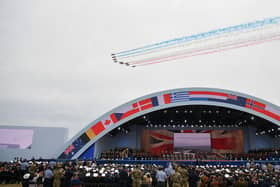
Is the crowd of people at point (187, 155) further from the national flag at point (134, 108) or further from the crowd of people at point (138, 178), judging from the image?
the crowd of people at point (138, 178)

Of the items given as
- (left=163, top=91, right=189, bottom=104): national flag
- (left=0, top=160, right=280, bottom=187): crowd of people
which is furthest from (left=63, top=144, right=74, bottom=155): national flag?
(left=163, top=91, right=189, bottom=104): national flag

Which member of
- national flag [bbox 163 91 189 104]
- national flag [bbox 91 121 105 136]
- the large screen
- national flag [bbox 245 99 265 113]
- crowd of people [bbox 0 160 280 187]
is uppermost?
national flag [bbox 163 91 189 104]

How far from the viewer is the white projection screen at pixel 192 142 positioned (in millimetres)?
33625

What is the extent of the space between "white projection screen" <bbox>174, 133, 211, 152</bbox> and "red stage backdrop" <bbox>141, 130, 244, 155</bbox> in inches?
25.3

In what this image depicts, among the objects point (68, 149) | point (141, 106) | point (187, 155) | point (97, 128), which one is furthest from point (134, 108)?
point (187, 155)

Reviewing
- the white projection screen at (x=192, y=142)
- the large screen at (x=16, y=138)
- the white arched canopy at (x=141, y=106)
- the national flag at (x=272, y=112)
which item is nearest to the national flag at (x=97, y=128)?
the white arched canopy at (x=141, y=106)

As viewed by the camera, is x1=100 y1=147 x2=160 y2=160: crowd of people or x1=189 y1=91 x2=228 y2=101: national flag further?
x1=100 y1=147 x2=160 y2=160: crowd of people

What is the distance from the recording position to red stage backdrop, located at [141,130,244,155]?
34.0 metres

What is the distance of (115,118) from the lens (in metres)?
22.5

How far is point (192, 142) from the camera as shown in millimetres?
33875

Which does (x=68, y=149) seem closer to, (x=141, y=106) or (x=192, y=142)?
(x=141, y=106)

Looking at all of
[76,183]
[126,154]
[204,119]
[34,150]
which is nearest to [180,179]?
[76,183]

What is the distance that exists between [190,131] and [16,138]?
22.6 metres

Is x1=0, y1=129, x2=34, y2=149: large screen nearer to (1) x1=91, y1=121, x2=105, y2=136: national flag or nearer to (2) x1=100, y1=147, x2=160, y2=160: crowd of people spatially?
(1) x1=91, y1=121, x2=105, y2=136: national flag
